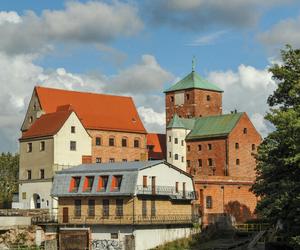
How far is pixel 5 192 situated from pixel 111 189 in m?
53.4

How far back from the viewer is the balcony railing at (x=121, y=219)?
65500 millimetres

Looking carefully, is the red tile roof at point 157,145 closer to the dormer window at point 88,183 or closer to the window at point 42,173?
the window at point 42,173

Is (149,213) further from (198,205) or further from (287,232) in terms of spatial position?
(287,232)

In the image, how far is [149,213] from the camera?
6706cm

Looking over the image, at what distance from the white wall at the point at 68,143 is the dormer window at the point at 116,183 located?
1575cm

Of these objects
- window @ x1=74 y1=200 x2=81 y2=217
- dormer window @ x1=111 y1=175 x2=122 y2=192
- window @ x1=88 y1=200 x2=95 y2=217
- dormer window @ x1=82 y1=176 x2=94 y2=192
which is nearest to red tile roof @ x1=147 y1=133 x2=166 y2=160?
dormer window @ x1=82 y1=176 x2=94 y2=192

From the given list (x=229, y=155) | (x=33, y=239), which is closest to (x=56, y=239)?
(x=33, y=239)

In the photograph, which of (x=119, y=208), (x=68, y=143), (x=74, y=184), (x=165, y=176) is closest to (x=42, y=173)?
(x=68, y=143)

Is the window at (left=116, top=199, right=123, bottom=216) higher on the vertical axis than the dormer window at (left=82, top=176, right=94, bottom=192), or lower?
lower

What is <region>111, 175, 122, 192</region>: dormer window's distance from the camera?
221 ft

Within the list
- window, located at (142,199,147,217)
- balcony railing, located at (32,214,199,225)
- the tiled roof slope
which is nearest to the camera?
balcony railing, located at (32,214,199,225)

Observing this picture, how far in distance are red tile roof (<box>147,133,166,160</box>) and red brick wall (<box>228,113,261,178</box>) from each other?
11258 mm

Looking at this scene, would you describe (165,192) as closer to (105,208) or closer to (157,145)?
(105,208)

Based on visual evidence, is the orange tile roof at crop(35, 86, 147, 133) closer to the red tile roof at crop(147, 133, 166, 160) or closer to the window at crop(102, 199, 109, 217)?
the red tile roof at crop(147, 133, 166, 160)
